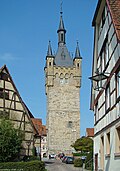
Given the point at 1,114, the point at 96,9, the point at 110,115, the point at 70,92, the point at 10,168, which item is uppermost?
the point at 70,92

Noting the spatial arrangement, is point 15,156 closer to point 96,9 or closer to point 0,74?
point 0,74

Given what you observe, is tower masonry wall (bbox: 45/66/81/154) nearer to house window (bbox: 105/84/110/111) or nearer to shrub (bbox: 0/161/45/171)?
shrub (bbox: 0/161/45/171)

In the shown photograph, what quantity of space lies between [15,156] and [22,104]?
5895 mm

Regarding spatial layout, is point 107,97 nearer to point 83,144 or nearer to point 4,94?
point 4,94

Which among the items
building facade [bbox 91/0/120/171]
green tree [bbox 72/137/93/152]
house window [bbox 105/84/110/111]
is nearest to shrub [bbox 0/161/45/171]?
building facade [bbox 91/0/120/171]

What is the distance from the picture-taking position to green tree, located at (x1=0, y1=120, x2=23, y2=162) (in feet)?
107

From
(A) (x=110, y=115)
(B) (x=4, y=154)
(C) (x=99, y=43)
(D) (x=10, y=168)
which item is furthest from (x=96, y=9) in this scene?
(B) (x=4, y=154)

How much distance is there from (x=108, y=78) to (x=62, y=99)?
74.1 metres

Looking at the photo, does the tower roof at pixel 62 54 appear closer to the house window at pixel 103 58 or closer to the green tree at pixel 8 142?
the green tree at pixel 8 142

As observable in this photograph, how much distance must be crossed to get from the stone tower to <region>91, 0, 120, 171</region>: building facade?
210ft

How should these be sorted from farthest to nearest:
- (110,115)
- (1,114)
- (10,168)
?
1. (1,114)
2. (10,168)
3. (110,115)

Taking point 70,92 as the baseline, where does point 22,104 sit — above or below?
below

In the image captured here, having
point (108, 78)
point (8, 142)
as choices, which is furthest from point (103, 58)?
point (8, 142)

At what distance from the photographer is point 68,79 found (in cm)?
9250
